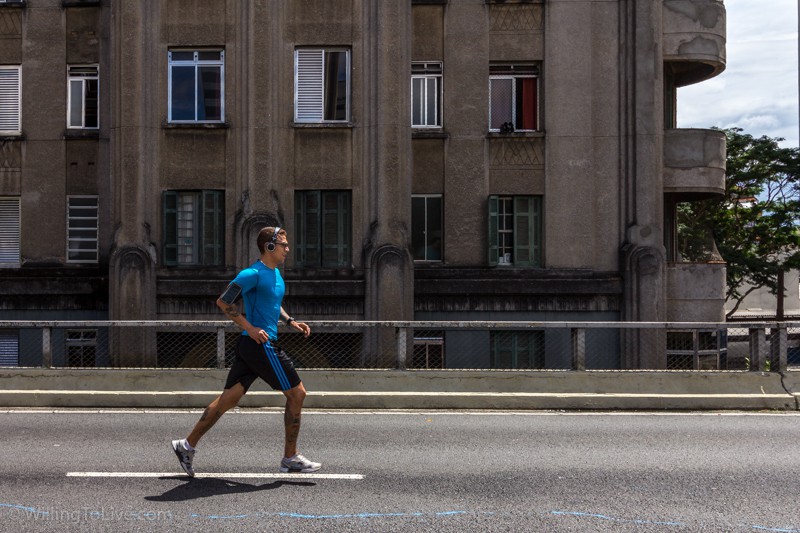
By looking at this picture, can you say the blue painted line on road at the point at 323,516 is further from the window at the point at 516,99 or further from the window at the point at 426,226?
the window at the point at 516,99

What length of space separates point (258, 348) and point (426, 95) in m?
14.0

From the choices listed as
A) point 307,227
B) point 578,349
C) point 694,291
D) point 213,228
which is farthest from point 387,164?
point 578,349

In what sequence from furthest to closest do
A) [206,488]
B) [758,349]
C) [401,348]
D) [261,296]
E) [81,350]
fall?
1. [81,350]
2. [401,348]
3. [758,349]
4. [261,296]
5. [206,488]

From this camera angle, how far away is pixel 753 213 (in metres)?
36.6

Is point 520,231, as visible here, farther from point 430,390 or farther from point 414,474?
point 414,474

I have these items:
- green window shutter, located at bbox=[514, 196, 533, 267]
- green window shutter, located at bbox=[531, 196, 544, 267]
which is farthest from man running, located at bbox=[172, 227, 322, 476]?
green window shutter, located at bbox=[531, 196, 544, 267]

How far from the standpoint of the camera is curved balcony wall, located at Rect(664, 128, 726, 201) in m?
20.7

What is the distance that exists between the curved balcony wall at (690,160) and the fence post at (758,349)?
9063mm

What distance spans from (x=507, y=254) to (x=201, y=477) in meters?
13.7

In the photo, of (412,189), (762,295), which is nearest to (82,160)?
(412,189)

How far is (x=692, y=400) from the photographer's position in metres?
11.9

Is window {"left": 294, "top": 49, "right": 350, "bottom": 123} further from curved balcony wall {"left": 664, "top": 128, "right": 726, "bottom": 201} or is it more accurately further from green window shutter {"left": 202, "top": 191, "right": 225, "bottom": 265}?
curved balcony wall {"left": 664, "top": 128, "right": 726, "bottom": 201}

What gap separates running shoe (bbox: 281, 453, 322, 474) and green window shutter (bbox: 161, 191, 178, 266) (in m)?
13.0

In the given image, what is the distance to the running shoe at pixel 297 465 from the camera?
305 inches
